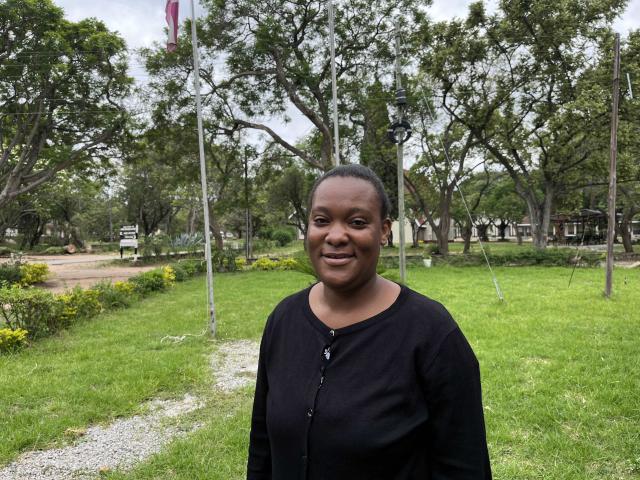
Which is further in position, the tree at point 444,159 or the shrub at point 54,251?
the shrub at point 54,251

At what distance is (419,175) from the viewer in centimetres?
2514

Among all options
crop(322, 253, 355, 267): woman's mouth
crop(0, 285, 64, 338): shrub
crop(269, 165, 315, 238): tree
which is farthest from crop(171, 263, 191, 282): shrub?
crop(322, 253, 355, 267): woman's mouth

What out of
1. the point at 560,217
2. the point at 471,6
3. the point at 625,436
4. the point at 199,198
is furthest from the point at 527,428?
the point at 560,217

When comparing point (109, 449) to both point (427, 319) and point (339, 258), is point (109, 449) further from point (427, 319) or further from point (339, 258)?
point (427, 319)

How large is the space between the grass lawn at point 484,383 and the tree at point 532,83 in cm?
1030

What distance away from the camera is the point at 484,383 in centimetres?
487

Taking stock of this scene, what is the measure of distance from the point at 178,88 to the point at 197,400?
14.2m

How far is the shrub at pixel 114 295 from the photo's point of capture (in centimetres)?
1013

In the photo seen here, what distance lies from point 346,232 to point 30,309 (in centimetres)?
763

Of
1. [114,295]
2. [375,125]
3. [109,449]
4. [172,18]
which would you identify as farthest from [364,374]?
[375,125]

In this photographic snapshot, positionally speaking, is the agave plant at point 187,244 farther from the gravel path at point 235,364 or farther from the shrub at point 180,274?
the gravel path at point 235,364

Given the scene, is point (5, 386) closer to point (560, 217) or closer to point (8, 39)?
point (8, 39)

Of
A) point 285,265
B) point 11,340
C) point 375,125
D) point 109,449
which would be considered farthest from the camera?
point 375,125

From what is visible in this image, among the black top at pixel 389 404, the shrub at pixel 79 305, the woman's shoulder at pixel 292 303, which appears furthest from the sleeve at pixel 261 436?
the shrub at pixel 79 305
